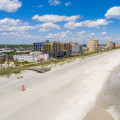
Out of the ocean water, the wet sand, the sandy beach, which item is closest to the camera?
the wet sand

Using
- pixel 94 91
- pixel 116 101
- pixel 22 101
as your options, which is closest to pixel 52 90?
pixel 22 101

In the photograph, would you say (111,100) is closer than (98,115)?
No

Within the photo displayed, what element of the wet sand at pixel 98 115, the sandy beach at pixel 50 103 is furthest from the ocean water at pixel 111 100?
the sandy beach at pixel 50 103

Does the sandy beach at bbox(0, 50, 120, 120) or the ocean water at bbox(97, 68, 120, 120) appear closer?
the sandy beach at bbox(0, 50, 120, 120)

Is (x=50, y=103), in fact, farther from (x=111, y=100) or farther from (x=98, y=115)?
(x=111, y=100)

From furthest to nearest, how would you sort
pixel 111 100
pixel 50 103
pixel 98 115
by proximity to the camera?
pixel 111 100, pixel 50 103, pixel 98 115

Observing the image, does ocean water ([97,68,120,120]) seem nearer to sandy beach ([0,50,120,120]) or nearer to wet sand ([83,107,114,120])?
wet sand ([83,107,114,120])

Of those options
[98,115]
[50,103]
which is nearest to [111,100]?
[98,115]

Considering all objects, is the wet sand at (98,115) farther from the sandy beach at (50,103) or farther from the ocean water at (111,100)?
the ocean water at (111,100)

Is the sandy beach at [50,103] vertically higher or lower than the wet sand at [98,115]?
higher

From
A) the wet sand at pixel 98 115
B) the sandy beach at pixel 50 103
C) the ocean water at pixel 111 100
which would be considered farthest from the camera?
the ocean water at pixel 111 100

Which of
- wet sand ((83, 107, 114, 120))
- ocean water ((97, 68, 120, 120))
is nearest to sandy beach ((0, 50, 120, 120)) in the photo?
wet sand ((83, 107, 114, 120))
